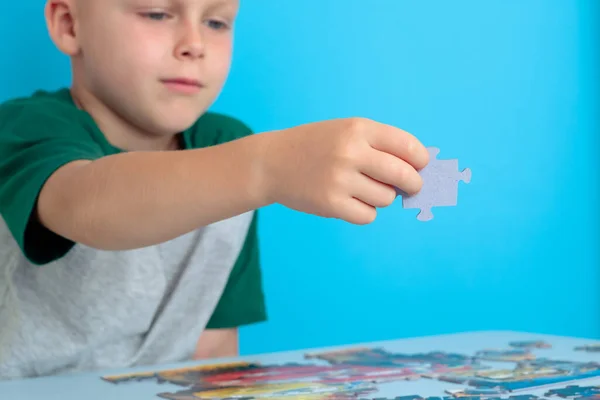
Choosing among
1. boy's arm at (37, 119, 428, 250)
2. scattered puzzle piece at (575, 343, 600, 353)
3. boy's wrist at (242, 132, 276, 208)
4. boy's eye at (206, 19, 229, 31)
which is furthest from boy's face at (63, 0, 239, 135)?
scattered puzzle piece at (575, 343, 600, 353)

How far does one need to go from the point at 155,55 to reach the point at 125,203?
36cm

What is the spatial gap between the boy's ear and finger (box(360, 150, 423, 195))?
597 millimetres

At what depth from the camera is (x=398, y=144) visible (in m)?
0.60

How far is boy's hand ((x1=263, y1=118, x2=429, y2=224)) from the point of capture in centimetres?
59

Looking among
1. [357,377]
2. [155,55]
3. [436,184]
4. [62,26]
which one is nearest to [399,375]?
[357,377]

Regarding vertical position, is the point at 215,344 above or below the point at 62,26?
below

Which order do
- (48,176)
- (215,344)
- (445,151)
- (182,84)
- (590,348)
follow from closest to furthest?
(48,176) → (590,348) → (182,84) → (215,344) → (445,151)

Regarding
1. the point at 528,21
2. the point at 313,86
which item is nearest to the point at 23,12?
the point at 313,86

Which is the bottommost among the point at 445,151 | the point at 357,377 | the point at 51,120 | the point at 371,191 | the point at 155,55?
the point at 357,377

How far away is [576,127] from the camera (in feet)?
5.72

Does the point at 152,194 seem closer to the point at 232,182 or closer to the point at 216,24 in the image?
the point at 232,182

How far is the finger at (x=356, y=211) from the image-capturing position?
1.94ft

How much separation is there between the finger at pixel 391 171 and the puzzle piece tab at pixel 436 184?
17mm

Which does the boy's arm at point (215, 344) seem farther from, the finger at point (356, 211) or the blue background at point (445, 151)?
the finger at point (356, 211)
